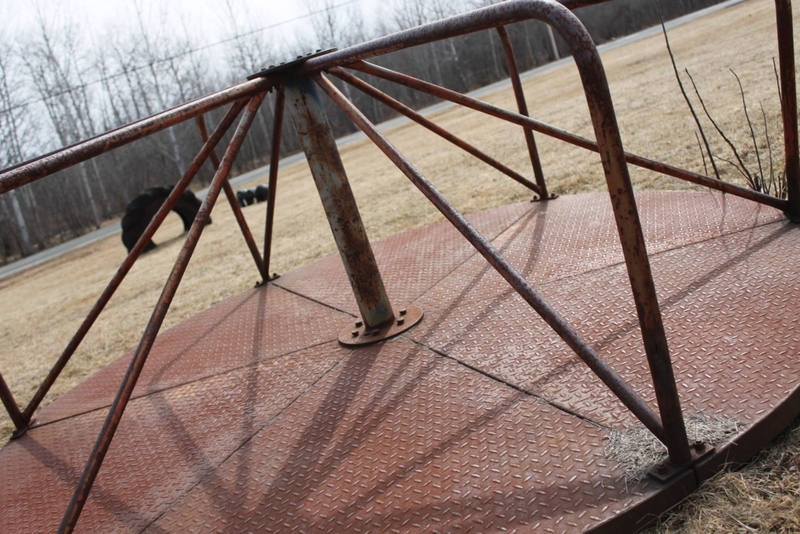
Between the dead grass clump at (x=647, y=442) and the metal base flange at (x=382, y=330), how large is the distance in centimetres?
115

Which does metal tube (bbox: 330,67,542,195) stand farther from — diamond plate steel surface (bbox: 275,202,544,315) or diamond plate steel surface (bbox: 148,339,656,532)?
diamond plate steel surface (bbox: 148,339,656,532)

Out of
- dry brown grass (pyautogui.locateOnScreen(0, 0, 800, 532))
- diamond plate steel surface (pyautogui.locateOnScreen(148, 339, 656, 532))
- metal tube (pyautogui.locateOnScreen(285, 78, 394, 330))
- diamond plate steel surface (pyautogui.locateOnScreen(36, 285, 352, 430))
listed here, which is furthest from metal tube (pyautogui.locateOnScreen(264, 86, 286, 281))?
dry brown grass (pyautogui.locateOnScreen(0, 0, 800, 532))

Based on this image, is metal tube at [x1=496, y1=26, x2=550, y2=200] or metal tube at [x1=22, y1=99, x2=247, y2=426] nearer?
metal tube at [x1=22, y1=99, x2=247, y2=426]

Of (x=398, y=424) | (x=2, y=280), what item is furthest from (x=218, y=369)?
(x=2, y=280)

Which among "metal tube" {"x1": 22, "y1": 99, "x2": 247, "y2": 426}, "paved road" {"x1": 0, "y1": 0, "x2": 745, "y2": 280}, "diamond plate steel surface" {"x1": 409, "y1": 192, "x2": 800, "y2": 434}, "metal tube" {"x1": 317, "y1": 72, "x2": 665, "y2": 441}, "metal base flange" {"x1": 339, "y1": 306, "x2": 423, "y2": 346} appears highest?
"metal tube" {"x1": 22, "y1": 99, "x2": 247, "y2": 426}

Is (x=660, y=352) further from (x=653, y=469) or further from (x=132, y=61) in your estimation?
(x=132, y=61)

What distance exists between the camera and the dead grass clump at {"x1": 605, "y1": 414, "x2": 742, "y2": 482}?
156cm

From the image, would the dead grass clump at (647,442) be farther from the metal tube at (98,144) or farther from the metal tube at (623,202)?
the metal tube at (98,144)

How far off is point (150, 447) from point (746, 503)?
1908 mm

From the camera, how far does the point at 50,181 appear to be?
95.7ft

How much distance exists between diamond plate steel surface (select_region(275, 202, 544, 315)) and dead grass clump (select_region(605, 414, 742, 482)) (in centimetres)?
142

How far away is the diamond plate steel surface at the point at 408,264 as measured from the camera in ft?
10.5

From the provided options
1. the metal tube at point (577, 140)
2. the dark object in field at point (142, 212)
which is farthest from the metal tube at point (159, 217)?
the dark object in field at point (142, 212)

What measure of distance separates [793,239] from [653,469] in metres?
1.35
